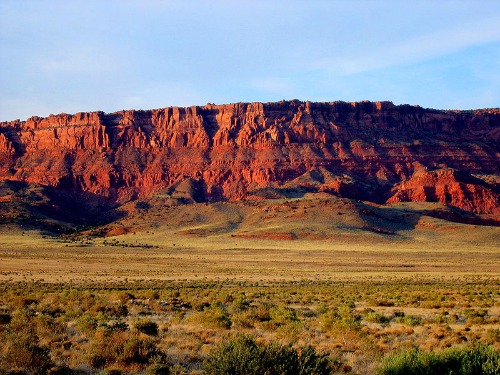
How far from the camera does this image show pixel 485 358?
10695mm

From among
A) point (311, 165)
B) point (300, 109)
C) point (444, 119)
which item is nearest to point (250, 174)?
point (311, 165)

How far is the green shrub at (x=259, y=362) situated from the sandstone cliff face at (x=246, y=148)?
139225 mm

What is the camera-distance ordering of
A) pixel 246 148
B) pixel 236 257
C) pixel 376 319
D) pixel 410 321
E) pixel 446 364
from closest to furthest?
1. pixel 446 364
2. pixel 410 321
3. pixel 376 319
4. pixel 236 257
5. pixel 246 148

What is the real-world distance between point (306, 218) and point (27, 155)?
103124mm

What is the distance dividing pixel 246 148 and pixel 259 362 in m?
165

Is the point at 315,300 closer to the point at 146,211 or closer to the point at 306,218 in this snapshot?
the point at 306,218

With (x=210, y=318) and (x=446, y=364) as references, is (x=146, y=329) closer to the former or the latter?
(x=210, y=318)

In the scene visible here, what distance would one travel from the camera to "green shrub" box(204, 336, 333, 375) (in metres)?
9.43

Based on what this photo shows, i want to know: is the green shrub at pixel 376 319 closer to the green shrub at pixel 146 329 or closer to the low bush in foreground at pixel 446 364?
the green shrub at pixel 146 329

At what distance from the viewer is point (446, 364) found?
34.0ft

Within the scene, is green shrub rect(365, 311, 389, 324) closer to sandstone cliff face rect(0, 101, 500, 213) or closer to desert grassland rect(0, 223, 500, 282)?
desert grassland rect(0, 223, 500, 282)

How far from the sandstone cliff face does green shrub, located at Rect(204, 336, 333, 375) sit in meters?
139

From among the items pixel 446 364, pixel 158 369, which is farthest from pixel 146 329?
pixel 446 364

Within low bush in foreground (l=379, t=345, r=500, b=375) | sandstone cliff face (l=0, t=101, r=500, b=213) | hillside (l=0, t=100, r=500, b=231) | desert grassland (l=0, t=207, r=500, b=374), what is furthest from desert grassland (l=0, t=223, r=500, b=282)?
sandstone cliff face (l=0, t=101, r=500, b=213)
